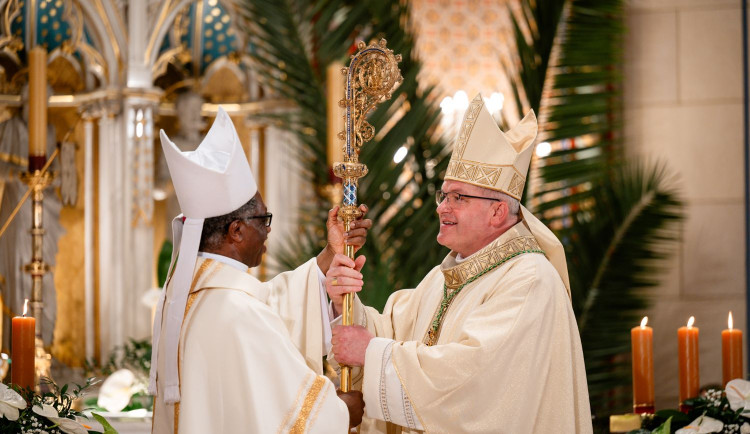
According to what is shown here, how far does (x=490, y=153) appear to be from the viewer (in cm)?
361

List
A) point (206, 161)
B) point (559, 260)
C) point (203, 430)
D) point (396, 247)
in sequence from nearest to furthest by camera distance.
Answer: point (203, 430), point (206, 161), point (559, 260), point (396, 247)

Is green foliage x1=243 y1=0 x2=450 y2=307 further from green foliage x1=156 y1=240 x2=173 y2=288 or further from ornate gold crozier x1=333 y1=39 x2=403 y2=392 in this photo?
ornate gold crozier x1=333 y1=39 x2=403 y2=392

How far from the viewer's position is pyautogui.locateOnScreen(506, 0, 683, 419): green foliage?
18.9 ft

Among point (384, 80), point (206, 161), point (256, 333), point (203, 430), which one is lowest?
point (203, 430)

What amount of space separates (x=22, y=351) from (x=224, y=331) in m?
0.73

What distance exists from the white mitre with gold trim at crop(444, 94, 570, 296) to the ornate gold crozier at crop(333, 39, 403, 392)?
394 mm

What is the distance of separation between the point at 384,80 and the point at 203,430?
135cm

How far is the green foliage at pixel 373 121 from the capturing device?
578cm

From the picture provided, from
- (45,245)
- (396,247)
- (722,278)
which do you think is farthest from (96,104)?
(722,278)

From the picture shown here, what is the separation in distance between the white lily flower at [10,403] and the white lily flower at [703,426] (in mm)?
2208

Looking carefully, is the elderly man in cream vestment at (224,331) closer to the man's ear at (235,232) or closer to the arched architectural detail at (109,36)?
the man's ear at (235,232)

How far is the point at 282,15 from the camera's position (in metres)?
6.04

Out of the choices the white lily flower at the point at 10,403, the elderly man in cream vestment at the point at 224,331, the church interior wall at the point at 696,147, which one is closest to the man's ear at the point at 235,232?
the elderly man in cream vestment at the point at 224,331

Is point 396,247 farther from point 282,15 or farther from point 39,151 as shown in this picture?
point 39,151
